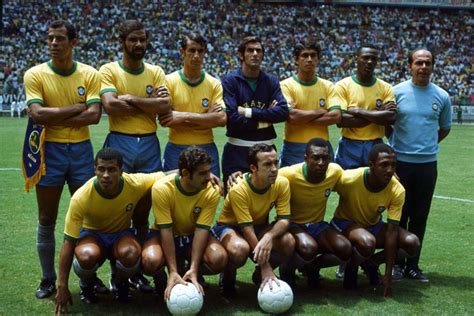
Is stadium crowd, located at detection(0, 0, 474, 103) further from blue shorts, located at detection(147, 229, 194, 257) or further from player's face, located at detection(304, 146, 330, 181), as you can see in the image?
player's face, located at detection(304, 146, 330, 181)

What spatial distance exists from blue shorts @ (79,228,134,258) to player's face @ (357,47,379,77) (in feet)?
9.09

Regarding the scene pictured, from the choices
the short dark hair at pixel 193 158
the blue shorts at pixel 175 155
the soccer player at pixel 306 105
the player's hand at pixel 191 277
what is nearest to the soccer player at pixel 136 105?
the blue shorts at pixel 175 155

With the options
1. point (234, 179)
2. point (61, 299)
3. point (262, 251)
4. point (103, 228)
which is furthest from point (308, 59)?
point (61, 299)

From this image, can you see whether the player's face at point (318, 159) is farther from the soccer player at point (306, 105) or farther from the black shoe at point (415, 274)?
the black shoe at point (415, 274)

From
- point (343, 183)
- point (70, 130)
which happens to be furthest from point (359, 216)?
point (70, 130)

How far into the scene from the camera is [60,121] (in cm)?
558

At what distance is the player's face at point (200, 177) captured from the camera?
530 centimetres

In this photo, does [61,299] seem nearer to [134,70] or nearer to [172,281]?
[172,281]

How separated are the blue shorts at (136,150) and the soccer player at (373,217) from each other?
1.72m

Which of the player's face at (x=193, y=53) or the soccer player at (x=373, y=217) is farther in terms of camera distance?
the player's face at (x=193, y=53)

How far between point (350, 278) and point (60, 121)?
2947 millimetres

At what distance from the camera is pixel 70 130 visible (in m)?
5.74

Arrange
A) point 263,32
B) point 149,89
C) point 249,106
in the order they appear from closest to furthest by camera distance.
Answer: point 149,89 < point 249,106 < point 263,32

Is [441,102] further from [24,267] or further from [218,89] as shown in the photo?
[24,267]
